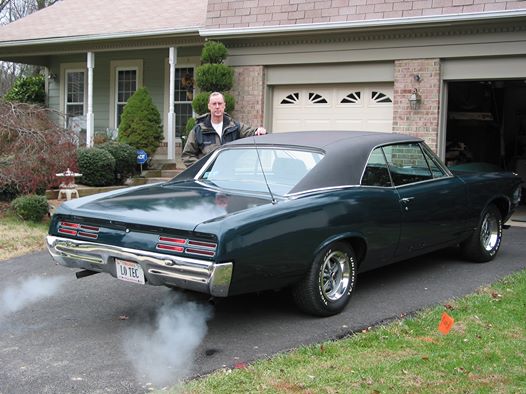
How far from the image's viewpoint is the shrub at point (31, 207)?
390 inches

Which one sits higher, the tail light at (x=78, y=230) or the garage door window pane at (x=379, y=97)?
the garage door window pane at (x=379, y=97)

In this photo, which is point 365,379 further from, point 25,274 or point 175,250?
point 25,274

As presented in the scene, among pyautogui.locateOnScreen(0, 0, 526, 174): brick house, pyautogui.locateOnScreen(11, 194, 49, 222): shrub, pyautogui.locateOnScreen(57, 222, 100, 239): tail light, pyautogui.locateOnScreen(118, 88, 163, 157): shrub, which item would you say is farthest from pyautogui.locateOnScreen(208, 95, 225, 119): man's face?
pyautogui.locateOnScreen(118, 88, 163, 157): shrub

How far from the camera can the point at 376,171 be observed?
19.9 ft

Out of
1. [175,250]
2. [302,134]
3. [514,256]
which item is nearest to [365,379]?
[175,250]

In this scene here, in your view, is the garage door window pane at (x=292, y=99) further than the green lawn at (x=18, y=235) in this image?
Yes

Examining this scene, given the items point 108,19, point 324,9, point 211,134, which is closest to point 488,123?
point 324,9

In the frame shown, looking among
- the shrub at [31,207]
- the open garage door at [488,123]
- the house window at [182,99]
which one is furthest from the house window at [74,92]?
the open garage door at [488,123]

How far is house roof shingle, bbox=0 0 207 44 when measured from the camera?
1560 cm

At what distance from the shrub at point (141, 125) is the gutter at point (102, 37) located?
1.29 m

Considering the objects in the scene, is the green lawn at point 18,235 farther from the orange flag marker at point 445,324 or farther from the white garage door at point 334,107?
the orange flag marker at point 445,324

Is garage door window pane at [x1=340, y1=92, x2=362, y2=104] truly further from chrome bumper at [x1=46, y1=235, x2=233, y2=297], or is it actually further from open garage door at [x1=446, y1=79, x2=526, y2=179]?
chrome bumper at [x1=46, y1=235, x2=233, y2=297]

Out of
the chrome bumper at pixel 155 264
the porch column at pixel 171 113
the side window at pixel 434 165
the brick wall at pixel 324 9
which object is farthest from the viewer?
the porch column at pixel 171 113

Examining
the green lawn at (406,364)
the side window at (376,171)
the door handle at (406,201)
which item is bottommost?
the green lawn at (406,364)
